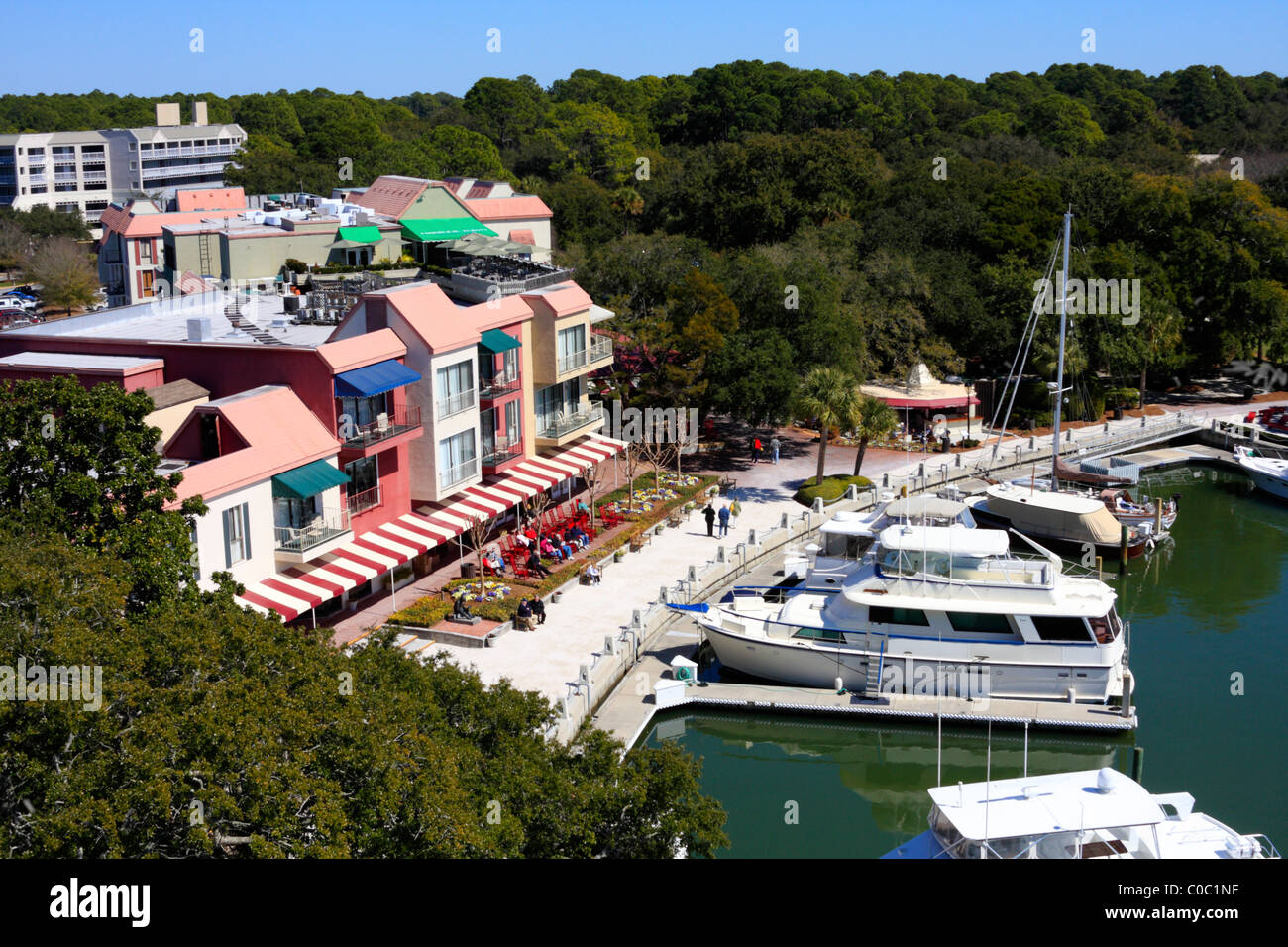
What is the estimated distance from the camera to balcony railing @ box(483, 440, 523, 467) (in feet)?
146

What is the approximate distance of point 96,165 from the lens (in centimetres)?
14125

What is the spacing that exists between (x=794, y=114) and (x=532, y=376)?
86.7m

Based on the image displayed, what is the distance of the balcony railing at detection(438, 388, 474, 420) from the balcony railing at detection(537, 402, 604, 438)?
601 cm

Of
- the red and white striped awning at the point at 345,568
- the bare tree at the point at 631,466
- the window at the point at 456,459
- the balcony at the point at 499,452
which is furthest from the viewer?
the bare tree at the point at 631,466

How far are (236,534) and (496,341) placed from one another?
1449cm

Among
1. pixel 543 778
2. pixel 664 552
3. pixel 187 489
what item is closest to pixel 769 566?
pixel 664 552

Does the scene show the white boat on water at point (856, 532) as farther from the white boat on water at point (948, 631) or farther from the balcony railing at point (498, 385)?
the balcony railing at point (498, 385)

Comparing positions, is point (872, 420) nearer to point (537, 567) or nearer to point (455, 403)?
point (537, 567)

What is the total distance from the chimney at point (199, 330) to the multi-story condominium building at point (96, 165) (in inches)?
4049

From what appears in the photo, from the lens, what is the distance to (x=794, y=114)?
12681 cm

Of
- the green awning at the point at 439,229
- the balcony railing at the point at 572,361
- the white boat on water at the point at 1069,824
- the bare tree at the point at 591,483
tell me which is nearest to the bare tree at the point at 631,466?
the bare tree at the point at 591,483

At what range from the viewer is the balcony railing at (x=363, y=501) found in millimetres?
37875

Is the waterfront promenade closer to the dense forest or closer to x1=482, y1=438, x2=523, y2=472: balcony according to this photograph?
the dense forest
